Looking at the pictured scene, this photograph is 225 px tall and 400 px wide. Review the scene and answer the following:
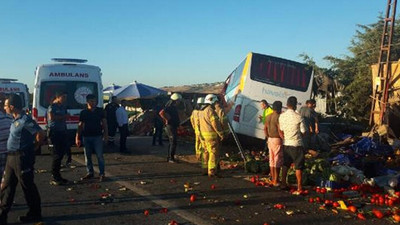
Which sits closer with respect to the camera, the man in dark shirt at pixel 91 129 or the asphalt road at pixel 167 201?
the asphalt road at pixel 167 201

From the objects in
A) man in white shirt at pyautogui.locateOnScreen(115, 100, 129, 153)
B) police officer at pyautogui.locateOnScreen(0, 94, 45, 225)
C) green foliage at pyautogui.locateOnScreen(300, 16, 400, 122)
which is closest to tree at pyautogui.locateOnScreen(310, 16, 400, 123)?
green foliage at pyautogui.locateOnScreen(300, 16, 400, 122)

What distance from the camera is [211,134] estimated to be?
31.2ft

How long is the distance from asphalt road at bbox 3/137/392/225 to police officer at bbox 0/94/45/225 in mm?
283

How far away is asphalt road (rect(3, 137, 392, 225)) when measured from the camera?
6.34m

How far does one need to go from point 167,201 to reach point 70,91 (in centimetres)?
746

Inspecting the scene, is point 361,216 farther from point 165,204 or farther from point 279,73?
point 279,73

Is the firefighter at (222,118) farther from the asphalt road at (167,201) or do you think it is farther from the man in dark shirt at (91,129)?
the man in dark shirt at (91,129)

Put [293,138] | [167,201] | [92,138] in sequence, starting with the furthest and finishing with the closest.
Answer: [92,138] < [293,138] < [167,201]

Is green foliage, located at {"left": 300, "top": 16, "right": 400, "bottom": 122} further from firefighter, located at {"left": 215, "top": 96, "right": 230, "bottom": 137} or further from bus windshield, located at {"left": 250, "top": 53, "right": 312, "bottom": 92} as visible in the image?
firefighter, located at {"left": 215, "top": 96, "right": 230, "bottom": 137}

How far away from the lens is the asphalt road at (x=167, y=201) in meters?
6.34

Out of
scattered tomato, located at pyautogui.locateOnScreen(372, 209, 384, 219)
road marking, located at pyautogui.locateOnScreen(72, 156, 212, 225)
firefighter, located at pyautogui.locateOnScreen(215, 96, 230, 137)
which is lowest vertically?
road marking, located at pyautogui.locateOnScreen(72, 156, 212, 225)

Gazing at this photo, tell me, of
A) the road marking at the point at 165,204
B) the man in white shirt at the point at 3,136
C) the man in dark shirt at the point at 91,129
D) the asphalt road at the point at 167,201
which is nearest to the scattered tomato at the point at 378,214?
the asphalt road at the point at 167,201

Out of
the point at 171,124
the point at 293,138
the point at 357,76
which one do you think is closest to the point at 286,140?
the point at 293,138


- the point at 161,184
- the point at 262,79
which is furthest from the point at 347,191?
the point at 262,79
